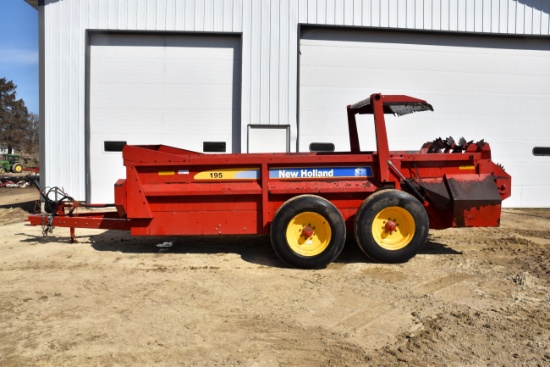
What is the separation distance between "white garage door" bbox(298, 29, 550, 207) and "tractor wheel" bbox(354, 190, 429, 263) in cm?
553

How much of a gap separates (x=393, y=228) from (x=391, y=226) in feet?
0.14

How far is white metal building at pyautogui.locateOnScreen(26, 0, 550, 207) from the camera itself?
10.6m

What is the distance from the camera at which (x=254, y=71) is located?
35.3 ft

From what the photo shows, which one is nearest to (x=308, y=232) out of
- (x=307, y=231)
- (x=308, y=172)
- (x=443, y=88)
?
(x=307, y=231)

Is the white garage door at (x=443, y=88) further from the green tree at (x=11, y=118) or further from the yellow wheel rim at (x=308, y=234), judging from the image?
the green tree at (x=11, y=118)

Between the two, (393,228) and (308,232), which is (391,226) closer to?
(393,228)

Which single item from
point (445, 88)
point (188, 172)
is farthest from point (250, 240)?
point (445, 88)

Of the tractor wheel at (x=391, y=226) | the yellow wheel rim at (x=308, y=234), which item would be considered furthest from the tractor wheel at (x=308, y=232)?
the tractor wheel at (x=391, y=226)

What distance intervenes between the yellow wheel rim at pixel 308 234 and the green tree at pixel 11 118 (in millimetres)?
54108

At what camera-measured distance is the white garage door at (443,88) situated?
1117 cm

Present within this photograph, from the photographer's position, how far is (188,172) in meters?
6.06

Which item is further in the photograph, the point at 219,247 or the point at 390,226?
the point at 219,247

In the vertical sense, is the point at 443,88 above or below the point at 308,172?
above

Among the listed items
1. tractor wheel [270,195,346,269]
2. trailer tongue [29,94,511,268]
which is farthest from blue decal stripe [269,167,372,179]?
tractor wheel [270,195,346,269]
